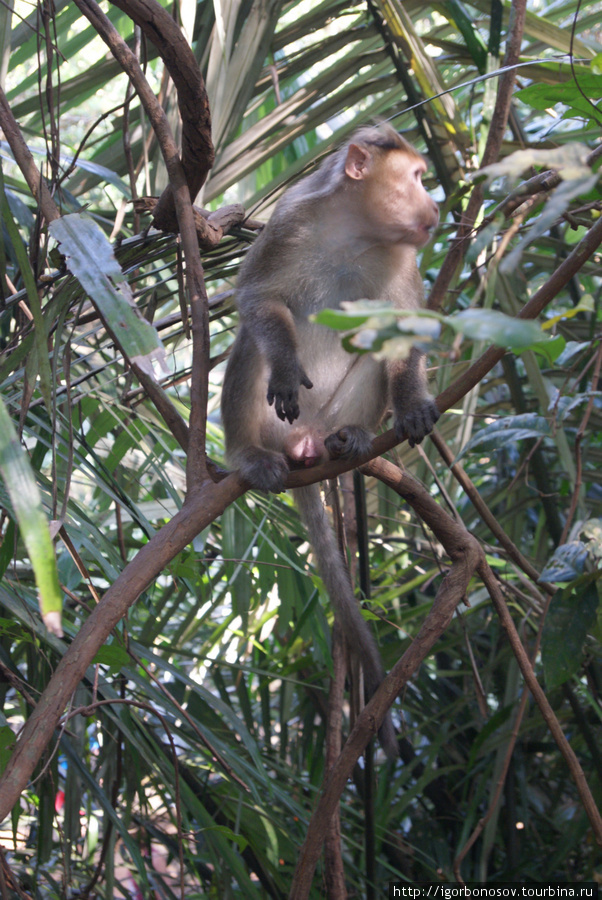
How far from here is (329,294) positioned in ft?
7.65

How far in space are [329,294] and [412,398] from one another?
506 millimetres

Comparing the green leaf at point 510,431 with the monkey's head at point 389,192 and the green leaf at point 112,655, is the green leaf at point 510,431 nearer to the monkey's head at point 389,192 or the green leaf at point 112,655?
the monkey's head at point 389,192

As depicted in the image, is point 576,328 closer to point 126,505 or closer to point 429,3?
point 429,3

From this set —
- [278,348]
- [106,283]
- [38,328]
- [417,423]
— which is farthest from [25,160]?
[417,423]

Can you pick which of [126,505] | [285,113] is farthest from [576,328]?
[126,505]

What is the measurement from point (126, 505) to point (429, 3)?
6.85 ft

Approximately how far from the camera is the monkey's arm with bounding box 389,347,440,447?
184 centimetres

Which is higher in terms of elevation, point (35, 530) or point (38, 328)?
point (38, 328)

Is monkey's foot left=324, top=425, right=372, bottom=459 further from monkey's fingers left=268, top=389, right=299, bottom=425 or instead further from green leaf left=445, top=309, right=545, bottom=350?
green leaf left=445, top=309, right=545, bottom=350

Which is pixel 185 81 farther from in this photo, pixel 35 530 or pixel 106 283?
pixel 35 530

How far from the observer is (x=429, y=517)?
1594 mm

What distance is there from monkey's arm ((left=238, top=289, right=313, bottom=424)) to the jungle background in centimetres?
15

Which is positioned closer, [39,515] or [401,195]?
[39,515]

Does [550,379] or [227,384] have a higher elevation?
[550,379]
